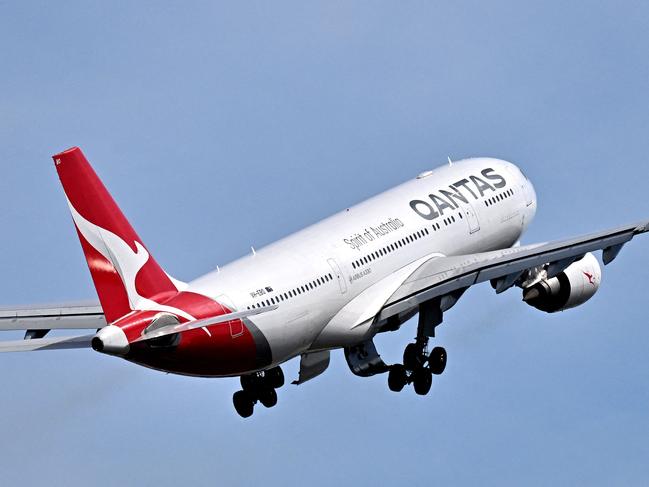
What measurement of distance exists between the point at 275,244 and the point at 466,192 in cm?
1083

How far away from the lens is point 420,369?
77812mm

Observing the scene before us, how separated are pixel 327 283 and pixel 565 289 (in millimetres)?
11458

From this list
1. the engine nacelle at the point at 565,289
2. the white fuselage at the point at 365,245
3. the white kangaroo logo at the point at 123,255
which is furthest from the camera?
the engine nacelle at the point at 565,289

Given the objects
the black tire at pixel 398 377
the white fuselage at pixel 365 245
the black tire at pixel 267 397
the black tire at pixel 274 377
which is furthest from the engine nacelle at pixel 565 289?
the black tire at pixel 267 397

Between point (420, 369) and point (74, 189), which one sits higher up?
point (74, 189)

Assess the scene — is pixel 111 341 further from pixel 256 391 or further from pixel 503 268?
pixel 503 268

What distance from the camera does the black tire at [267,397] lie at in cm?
7856

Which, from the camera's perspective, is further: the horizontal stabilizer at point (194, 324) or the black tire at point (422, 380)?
the black tire at point (422, 380)

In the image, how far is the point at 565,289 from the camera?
8200 cm

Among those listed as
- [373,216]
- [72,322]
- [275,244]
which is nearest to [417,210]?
[373,216]

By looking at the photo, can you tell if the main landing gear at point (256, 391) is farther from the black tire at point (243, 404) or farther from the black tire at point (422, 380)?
the black tire at point (422, 380)

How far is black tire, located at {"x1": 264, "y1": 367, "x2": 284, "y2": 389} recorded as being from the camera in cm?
7862

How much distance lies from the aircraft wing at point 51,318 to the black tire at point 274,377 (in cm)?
654

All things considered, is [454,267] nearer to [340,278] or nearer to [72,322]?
[340,278]
